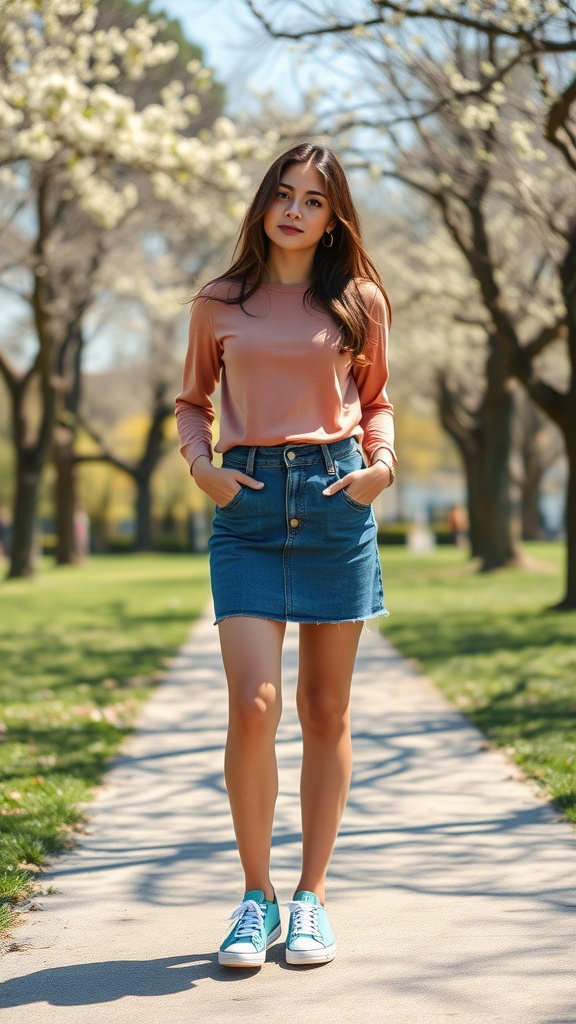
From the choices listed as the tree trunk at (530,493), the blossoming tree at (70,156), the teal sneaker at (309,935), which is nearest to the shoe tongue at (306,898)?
the teal sneaker at (309,935)

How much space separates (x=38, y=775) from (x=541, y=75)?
5914mm

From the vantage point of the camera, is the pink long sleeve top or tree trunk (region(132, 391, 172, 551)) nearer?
the pink long sleeve top

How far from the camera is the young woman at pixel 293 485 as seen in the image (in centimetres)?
333

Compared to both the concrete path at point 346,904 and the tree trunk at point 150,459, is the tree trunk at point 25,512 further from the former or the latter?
the concrete path at point 346,904

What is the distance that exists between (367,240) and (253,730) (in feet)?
36.9

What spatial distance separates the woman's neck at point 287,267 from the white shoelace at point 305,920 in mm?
1741

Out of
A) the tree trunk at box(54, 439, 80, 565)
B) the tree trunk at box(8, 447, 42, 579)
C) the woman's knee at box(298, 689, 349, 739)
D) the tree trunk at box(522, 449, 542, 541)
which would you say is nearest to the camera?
the woman's knee at box(298, 689, 349, 739)

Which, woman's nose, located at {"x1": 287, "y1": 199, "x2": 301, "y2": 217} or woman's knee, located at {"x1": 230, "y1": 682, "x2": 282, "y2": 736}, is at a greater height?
woman's nose, located at {"x1": 287, "y1": 199, "x2": 301, "y2": 217}

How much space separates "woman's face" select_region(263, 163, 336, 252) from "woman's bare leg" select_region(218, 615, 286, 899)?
1.08 meters

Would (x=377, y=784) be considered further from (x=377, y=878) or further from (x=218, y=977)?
(x=218, y=977)

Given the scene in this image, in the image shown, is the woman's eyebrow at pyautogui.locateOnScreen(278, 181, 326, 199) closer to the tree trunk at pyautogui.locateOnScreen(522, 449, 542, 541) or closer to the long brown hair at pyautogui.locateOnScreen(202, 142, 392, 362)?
the long brown hair at pyautogui.locateOnScreen(202, 142, 392, 362)

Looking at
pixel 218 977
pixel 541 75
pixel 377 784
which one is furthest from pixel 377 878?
pixel 541 75

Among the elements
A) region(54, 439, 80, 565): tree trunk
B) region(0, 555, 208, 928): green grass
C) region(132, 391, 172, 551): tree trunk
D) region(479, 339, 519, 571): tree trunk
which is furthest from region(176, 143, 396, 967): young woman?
region(132, 391, 172, 551): tree trunk

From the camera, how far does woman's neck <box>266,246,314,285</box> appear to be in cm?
360
